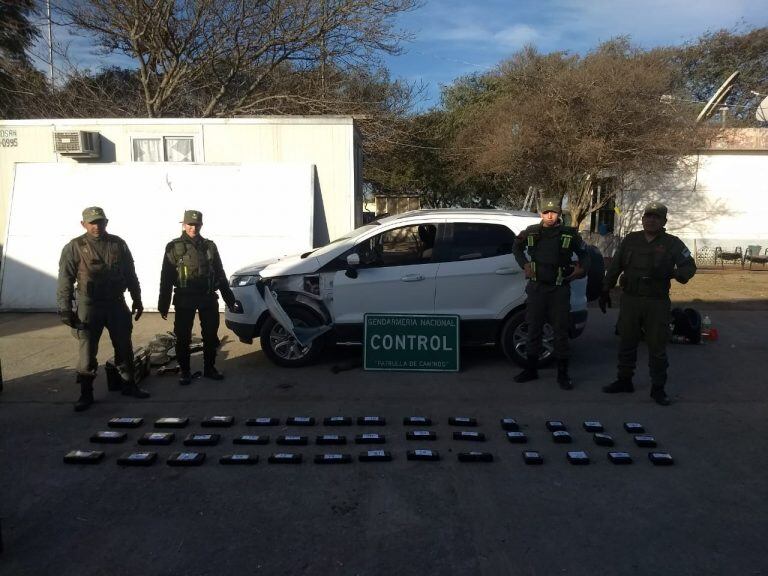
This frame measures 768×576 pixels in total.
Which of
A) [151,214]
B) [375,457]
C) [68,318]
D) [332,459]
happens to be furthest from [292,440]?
[151,214]

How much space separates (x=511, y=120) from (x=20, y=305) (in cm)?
1373

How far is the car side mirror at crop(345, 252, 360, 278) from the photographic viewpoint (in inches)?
250

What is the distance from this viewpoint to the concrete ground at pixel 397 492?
10.1 ft

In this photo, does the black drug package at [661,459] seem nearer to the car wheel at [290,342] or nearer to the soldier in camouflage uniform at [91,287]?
the car wheel at [290,342]

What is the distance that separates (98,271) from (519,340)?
14.4 ft

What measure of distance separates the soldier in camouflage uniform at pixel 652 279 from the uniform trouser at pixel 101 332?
15.6 feet

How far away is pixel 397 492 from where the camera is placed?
12.5 feet

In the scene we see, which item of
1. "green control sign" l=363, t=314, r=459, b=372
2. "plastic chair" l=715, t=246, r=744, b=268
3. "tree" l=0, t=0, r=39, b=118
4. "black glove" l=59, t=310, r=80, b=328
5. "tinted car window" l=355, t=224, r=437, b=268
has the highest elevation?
"tree" l=0, t=0, r=39, b=118

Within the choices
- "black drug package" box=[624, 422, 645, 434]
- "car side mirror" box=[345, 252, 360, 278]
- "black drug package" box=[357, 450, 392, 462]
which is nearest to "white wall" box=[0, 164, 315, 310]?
"car side mirror" box=[345, 252, 360, 278]

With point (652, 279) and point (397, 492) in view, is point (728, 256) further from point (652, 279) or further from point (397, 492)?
point (397, 492)

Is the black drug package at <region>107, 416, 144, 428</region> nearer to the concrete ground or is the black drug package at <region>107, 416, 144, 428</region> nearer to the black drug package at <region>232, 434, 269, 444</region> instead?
the concrete ground

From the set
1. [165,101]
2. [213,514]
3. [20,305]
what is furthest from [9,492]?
[165,101]

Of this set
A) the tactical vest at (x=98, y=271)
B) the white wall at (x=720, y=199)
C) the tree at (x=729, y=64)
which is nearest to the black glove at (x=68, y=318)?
the tactical vest at (x=98, y=271)

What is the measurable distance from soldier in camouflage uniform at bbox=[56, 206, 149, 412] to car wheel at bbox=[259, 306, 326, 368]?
5.15 feet
